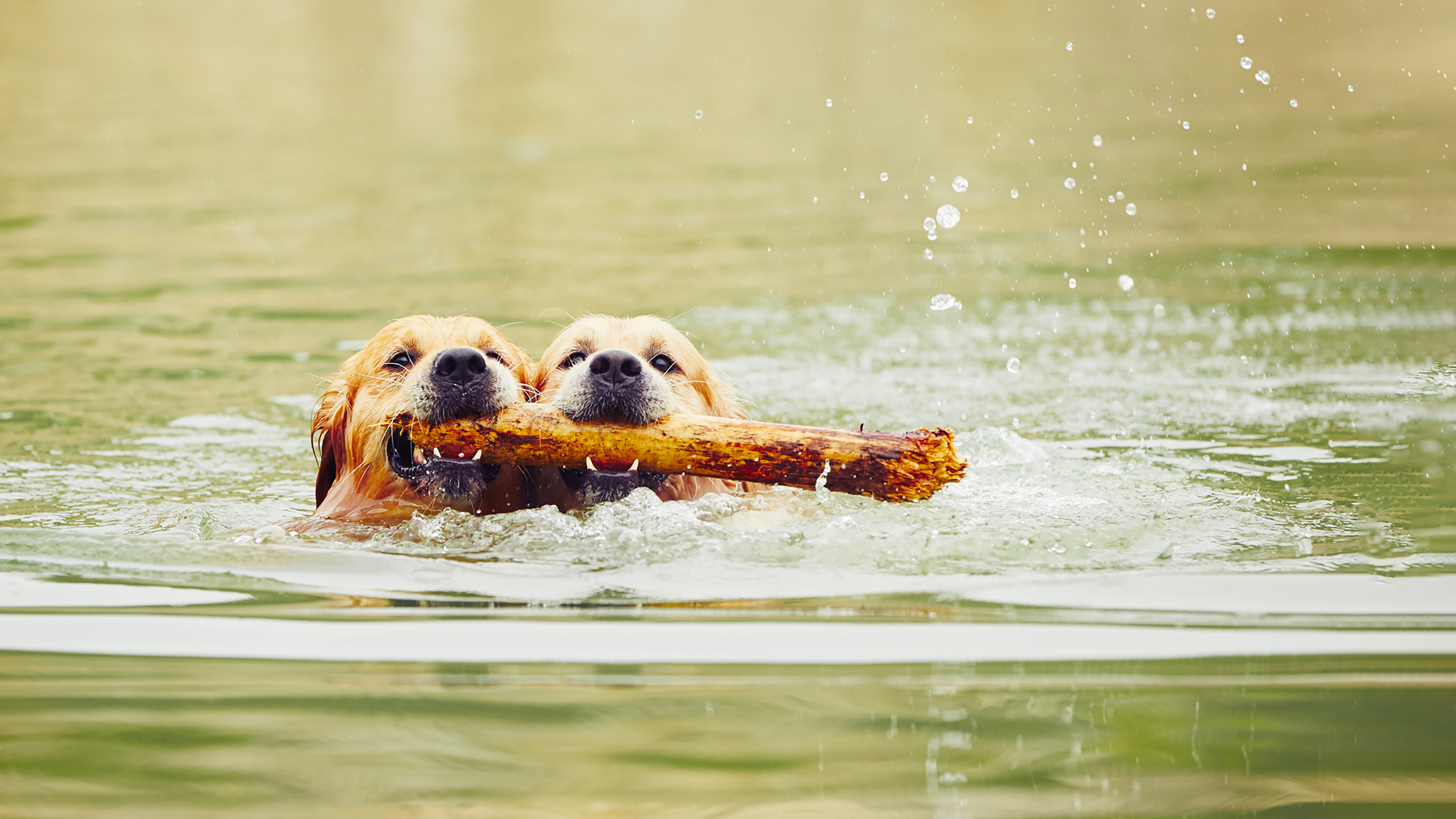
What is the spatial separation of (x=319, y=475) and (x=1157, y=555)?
122 inches

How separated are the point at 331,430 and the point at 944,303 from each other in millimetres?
4757

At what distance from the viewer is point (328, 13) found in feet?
95.3

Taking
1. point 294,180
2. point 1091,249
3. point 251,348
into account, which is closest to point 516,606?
point 251,348

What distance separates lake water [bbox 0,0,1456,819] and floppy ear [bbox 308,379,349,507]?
1.20 ft

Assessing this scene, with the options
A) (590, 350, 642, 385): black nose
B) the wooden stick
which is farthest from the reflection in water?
(590, 350, 642, 385): black nose

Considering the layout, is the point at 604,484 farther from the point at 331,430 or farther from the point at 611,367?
the point at 331,430

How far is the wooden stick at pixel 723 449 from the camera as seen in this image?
441 cm

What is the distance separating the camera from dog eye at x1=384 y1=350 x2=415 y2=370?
5.30m

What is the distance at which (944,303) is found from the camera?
9305 millimetres

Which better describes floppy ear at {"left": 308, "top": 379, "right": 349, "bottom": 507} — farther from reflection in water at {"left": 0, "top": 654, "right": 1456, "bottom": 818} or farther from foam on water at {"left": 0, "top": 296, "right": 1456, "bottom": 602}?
reflection in water at {"left": 0, "top": 654, "right": 1456, "bottom": 818}

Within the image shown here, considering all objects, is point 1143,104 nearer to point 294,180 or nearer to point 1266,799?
point 294,180

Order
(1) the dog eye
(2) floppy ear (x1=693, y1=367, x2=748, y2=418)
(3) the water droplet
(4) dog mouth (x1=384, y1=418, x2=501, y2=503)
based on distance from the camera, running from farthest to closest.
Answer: (3) the water droplet, (2) floppy ear (x1=693, y1=367, x2=748, y2=418), (1) the dog eye, (4) dog mouth (x1=384, y1=418, x2=501, y2=503)

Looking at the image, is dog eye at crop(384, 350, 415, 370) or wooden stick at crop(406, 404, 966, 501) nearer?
wooden stick at crop(406, 404, 966, 501)

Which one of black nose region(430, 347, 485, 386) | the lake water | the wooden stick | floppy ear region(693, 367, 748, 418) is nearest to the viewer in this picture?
the lake water
